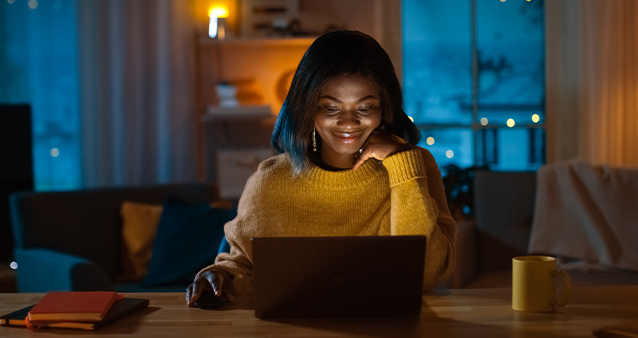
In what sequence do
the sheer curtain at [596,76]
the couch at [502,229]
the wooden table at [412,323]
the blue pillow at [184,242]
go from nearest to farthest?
the wooden table at [412,323], the blue pillow at [184,242], the couch at [502,229], the sheer curtain at [596,76]

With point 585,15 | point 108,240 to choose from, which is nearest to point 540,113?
point 585,15

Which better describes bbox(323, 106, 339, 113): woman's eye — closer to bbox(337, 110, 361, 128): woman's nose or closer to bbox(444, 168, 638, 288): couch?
bbox(337, 110, 361, 128): woman's nose

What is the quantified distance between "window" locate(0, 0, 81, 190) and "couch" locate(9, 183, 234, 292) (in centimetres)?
94

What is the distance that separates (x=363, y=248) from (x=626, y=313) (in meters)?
0.48

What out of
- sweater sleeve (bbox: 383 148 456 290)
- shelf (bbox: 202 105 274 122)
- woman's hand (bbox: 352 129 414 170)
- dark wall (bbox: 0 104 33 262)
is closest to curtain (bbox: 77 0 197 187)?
shelf (bbox: 202 105 274 122)

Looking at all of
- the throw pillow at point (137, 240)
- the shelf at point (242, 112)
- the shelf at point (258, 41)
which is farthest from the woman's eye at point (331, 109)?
the shelf at point (258, 41)

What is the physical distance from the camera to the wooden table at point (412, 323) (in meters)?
0.98

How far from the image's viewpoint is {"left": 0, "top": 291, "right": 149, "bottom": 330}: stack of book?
1.03 metres

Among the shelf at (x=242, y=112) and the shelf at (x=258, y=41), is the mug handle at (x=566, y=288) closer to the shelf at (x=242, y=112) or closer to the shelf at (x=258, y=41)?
the shelf at (x=242, y=112)

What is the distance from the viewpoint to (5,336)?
996 mm

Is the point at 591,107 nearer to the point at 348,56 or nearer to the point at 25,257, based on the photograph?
the point at 348,56

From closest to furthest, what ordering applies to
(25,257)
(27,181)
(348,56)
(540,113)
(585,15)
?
(348,56) → (25,257) → (27,181) → (585,15) → (540,113)

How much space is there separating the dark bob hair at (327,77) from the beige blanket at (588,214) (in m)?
1.39

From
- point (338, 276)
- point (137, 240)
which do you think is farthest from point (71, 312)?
point (137, 240)
